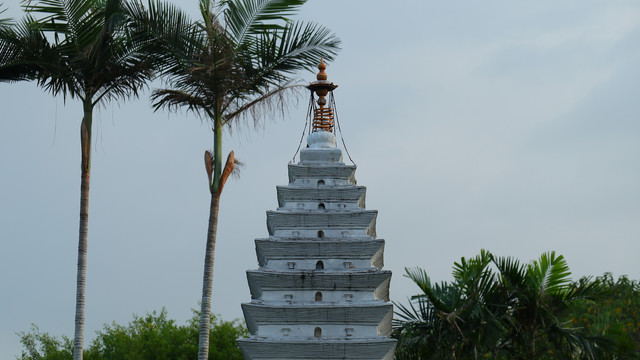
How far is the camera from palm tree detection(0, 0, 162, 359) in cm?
1938

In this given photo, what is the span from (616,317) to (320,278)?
30.1 ft

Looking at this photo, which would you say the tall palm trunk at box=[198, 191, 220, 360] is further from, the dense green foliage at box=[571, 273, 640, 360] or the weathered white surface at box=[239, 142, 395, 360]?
the dense green foliage at box=[571, 273, 640, 360]

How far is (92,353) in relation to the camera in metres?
38.0

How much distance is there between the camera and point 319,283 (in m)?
22.0

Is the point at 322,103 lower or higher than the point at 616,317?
higher

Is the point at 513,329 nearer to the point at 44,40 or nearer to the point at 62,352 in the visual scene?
the point at 44,40

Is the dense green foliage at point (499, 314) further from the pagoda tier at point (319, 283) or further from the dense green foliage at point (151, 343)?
the dense green foliage at point (151, 343)

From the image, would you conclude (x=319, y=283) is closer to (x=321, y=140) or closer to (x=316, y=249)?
(x=316, y=249)

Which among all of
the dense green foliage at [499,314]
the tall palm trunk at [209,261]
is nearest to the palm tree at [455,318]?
the dense green foliage at [499,314]

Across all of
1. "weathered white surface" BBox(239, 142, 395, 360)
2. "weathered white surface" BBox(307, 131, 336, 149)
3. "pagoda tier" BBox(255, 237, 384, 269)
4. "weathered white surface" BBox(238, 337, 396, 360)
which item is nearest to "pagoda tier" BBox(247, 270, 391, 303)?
"weathered white surface" BBox(239, 142, 395, 360)

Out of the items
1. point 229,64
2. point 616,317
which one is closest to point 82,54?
point 229,64

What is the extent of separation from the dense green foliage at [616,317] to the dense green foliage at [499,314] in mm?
376

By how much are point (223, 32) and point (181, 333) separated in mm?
20610

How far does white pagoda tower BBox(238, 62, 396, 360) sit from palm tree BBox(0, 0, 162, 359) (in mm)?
5140
